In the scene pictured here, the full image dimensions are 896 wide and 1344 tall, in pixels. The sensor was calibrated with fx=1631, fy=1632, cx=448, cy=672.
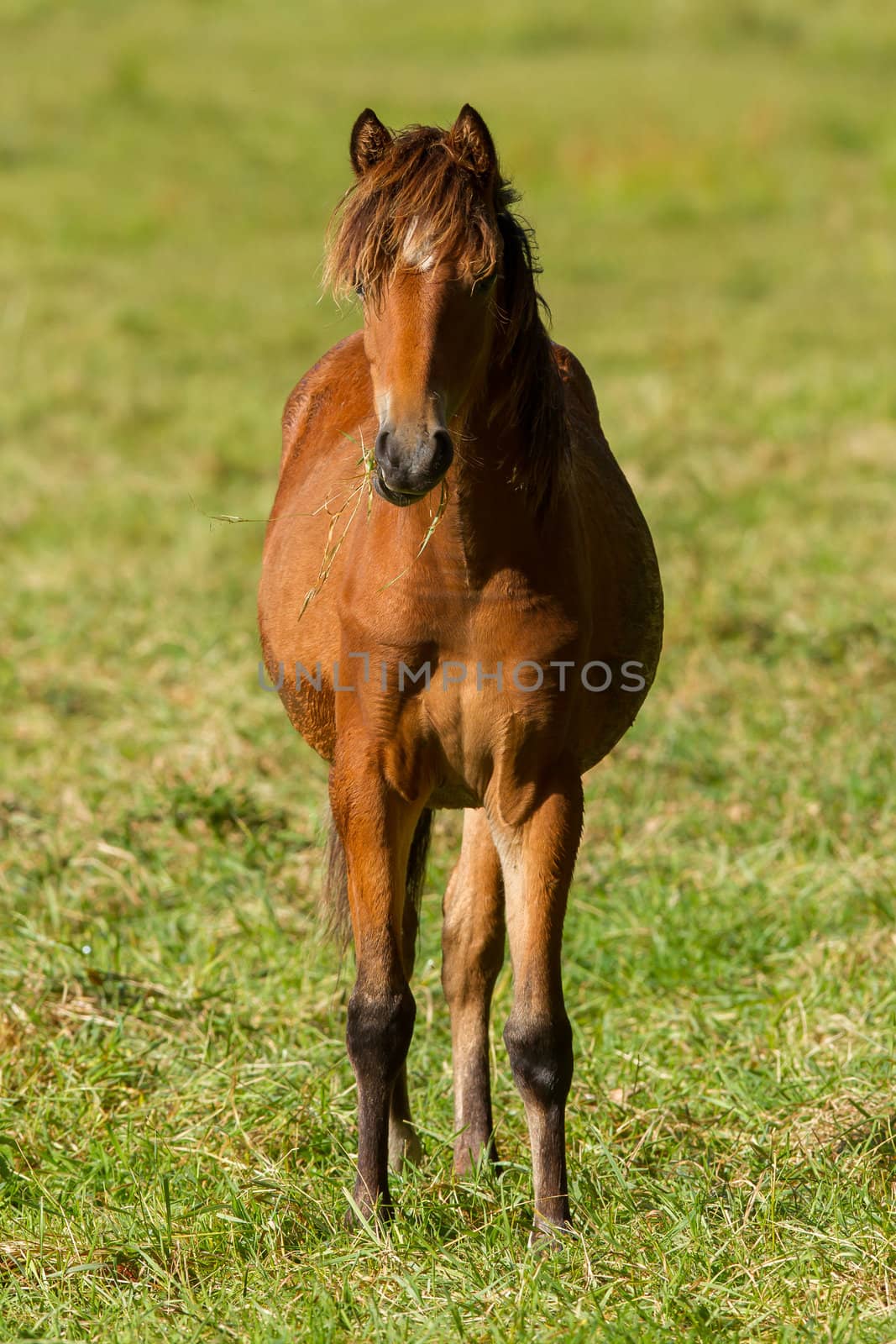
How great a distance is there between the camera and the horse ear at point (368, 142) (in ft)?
10.3

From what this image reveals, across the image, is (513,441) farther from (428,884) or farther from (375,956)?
(428,884)

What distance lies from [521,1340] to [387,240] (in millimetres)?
1962

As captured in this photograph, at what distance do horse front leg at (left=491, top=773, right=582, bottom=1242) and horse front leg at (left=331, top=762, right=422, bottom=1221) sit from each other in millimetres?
224

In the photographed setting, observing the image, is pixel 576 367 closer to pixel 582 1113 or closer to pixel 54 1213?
pixel 582 1113

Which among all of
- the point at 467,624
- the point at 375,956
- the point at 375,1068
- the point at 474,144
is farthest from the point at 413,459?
the point at 375,1068

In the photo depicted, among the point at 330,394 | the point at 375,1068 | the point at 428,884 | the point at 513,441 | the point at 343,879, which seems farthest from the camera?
the point at 428,884

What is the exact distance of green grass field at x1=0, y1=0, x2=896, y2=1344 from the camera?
3127mm

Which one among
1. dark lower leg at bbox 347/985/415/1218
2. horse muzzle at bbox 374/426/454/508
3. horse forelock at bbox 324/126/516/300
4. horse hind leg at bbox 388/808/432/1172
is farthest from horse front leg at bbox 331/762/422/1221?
horse forelock at bbox 324/126/516/300

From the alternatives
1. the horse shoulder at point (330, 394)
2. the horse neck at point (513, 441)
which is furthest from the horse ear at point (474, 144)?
the horse shoulder at point (330, 394)

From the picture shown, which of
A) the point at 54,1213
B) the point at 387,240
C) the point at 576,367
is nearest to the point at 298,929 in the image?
the point at 54,1213

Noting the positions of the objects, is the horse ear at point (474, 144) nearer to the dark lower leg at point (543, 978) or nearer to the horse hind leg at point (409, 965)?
the dark lower leg at point (543, 978)

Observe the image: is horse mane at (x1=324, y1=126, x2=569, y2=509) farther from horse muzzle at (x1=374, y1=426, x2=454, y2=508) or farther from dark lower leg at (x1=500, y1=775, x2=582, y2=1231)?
dark lower leg at (x1=500, y1=775, x2=582, y2=1231)

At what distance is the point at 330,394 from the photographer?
4398mm

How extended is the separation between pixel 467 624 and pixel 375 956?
0.71m
